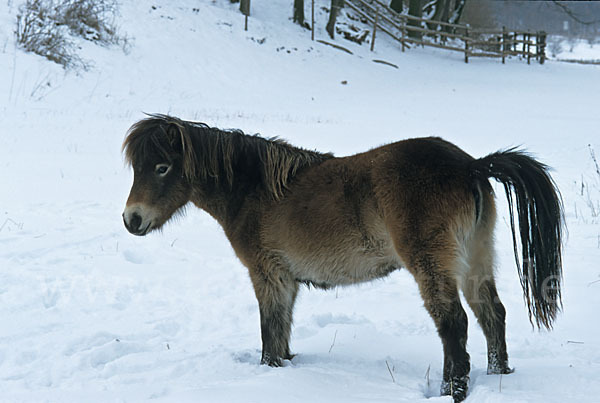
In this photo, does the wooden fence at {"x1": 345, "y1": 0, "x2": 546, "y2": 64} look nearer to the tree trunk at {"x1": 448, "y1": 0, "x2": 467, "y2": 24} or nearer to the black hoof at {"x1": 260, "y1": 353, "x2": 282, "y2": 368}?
the tree trunk at {"x1": 448, "y1": 0, "x2": 467, "y2": 24}

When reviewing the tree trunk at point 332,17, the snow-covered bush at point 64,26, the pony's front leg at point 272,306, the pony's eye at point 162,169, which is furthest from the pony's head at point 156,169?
the tree trunk at point 332,17

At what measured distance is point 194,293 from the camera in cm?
542

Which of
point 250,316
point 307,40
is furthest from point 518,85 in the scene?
point 250,316

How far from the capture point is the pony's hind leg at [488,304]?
356cm

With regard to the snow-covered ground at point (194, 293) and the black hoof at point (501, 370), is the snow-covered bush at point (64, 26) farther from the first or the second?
the black hoof at point (501, 370)

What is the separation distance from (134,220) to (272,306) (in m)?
1.14

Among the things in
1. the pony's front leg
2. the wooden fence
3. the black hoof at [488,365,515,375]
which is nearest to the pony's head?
the pony's front leg

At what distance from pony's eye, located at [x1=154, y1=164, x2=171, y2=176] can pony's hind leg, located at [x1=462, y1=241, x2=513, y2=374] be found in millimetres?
2192

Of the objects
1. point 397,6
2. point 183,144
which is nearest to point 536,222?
point 183,144

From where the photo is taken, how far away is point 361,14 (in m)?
31.1

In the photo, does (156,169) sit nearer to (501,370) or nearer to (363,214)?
(363,214)

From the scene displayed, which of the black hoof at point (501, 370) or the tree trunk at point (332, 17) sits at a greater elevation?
the tree trunk at point (332, 17)

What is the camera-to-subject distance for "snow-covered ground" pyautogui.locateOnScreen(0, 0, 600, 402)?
3469 millimetres

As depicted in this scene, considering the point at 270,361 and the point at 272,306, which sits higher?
the point at 272,306
